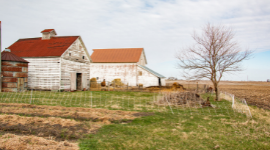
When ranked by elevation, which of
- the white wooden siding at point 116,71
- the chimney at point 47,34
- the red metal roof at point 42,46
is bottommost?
the white wooden siding at point 116,71

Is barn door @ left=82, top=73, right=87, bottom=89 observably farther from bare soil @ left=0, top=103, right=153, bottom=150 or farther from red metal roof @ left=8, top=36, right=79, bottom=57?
bare soil @ left=0, top=103, right=153, bottom=150

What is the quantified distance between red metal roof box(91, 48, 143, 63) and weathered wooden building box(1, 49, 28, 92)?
704 inches

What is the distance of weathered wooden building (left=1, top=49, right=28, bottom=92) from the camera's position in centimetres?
2100

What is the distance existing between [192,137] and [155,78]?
1092 inches

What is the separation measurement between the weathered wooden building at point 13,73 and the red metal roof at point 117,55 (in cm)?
1789

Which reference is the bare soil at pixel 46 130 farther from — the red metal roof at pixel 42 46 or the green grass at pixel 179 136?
the red metal roof at pixel 42 46

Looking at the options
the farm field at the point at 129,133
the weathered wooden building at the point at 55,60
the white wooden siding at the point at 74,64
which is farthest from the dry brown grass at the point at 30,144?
the white wooden siding at the point at 74,64

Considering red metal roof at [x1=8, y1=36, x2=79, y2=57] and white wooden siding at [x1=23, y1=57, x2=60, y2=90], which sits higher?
red metal roof at [x1=8, y1=36, x2=79, y2=57]

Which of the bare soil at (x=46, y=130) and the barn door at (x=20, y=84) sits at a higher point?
the barn door at (x=20, y=84)

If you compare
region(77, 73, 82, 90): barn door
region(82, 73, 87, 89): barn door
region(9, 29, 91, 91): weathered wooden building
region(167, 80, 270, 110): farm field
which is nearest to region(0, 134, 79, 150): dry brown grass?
region(167, 80, 270, 110): farm field

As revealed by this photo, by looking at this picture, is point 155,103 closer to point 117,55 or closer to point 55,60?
point 55,60

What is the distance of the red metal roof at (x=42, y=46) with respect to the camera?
24.2m

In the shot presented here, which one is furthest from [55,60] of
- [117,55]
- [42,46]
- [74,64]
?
[117,55]

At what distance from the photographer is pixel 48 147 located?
571 centimetres
